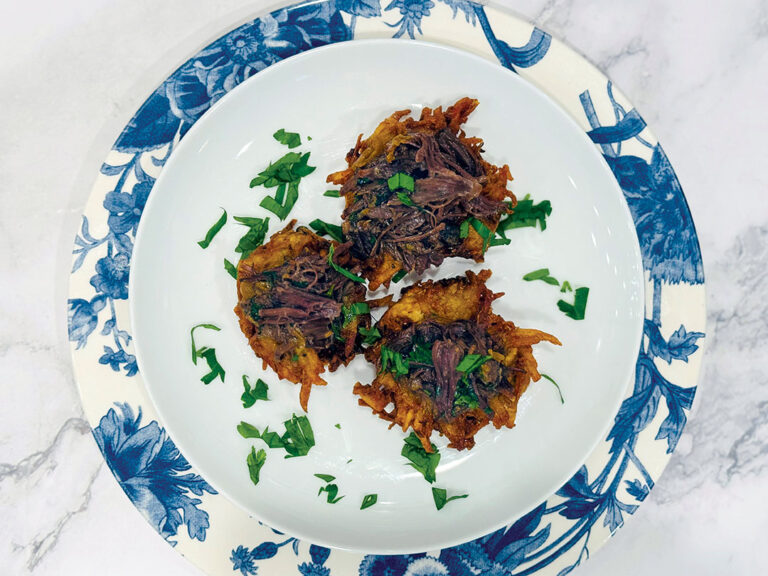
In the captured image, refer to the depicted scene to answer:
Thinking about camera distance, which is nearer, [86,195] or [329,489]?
[329,489]

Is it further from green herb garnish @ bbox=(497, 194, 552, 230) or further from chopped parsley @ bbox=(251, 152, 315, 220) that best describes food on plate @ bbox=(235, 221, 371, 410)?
green herb garnish @ bbox=(497, 194, 552, 230)

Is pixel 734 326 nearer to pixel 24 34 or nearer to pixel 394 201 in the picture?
pixel 394 201

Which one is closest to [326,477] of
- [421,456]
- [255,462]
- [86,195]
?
[255,462]

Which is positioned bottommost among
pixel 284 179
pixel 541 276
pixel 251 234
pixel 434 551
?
pixel 434 551

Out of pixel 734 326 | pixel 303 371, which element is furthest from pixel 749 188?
pixel 303 371

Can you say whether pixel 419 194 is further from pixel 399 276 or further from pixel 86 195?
pixel 86 195

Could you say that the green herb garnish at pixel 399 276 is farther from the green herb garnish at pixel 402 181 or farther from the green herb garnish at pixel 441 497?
the green herb garnish at pixel 441 497

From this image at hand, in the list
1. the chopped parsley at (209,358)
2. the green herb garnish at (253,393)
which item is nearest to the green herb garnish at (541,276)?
the green herb garnish at (253,393)
